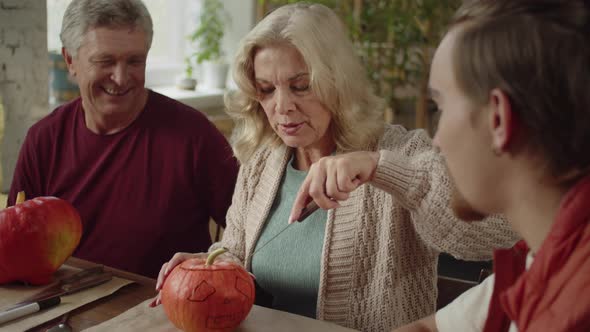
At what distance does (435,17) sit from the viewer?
3.45 m

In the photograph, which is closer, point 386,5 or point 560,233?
point 560,233

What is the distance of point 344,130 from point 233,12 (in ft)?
8.69

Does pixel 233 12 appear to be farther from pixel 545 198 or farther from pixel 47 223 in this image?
pixel 545 198

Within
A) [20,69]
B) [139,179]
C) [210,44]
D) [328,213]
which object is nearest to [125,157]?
[139,179]

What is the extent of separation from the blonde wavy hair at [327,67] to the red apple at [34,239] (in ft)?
1.81

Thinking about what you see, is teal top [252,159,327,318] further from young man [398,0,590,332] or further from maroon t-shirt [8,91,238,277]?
young man [398,0,590,332]

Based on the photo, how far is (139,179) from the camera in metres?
1.89

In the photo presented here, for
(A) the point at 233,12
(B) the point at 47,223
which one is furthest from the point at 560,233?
(A) the point at 233,12

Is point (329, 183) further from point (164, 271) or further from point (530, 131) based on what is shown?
point (530, 131)

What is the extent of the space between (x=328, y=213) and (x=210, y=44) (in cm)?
256

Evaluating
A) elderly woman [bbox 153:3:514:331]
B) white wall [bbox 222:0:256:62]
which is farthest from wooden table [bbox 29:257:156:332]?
white wall [bbox 222:0:256:62]

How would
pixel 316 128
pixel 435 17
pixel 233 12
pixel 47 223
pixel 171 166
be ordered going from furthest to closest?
pixel 233 12, pixel 435 17, pixel 171 166, pixel 316 128, pixel 47 223

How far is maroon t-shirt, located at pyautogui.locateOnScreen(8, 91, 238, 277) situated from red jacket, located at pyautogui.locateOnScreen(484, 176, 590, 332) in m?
1.31

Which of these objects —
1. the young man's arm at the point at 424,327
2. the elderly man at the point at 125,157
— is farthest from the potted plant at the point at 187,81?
the young man's arm at the point at 424,327
